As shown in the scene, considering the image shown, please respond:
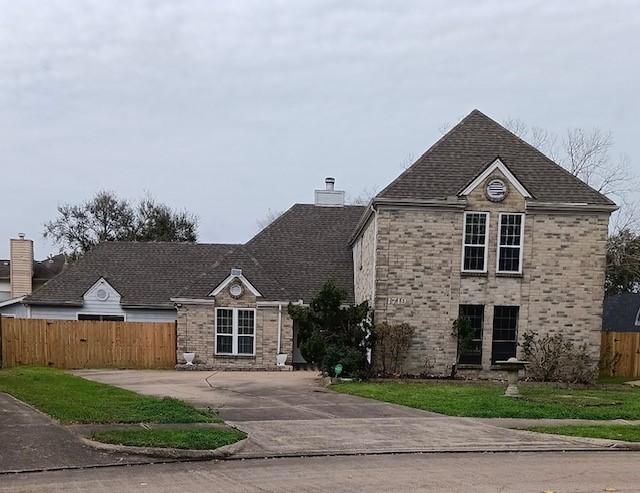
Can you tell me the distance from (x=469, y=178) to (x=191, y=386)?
11212 mm

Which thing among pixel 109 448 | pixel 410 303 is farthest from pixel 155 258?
pixel 109 448

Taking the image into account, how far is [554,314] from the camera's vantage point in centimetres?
2047

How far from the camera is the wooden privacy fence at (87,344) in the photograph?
78.9 feet

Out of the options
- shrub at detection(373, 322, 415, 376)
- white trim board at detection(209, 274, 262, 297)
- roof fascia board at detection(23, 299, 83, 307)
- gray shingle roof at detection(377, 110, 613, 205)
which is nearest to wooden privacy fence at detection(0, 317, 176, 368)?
white trim board at detection(209, 274, 262, 297)

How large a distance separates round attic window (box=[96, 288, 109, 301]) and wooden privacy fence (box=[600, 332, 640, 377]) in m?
20.7

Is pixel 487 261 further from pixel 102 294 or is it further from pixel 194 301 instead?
pixel 102 294

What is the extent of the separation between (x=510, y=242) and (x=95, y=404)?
14.1m

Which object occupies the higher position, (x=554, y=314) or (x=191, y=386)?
(x=554, y=314)

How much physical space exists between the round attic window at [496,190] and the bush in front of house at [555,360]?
455cm

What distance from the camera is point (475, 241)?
20.6 m

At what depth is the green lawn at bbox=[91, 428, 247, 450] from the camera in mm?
8688

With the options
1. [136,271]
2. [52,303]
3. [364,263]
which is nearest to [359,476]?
[364,263]

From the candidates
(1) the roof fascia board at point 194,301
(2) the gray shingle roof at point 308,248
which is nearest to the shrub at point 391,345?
(2) the gray shingle roof at point 308,248

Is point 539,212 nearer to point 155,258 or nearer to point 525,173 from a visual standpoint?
point 525,173
